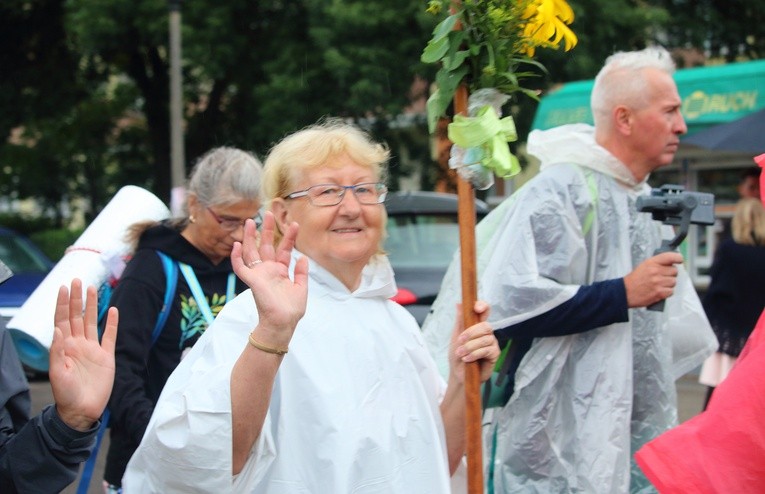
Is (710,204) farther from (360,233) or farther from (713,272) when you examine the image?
(713,272)

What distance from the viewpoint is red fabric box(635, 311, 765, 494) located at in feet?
5.86

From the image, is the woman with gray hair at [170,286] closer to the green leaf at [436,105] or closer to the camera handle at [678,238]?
the green leaf at [436,105]

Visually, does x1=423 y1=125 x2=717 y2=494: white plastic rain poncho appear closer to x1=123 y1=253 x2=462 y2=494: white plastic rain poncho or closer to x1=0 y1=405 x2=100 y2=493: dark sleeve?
x1=123 y1=253 x2=462 y2=494: white plastic rain poncho

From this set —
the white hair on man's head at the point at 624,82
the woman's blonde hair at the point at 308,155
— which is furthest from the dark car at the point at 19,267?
the woman's blonde hair at the point at 308,155

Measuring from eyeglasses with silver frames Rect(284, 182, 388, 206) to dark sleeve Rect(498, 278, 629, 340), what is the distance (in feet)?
3.33

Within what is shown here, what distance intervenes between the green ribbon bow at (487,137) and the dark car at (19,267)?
744 centimetres

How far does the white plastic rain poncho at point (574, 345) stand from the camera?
11.1ft

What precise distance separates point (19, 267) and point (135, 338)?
8076mm

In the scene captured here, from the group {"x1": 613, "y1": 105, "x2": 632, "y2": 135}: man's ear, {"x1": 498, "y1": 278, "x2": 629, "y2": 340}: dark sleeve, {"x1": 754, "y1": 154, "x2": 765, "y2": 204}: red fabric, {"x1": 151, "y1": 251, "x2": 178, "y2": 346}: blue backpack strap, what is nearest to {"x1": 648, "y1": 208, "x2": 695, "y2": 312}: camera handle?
{"x1": 498, "y1": 278, "x2": 629, "y2": 340}: dark sleeve

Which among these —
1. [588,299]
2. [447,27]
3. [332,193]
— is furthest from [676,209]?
[332,193]

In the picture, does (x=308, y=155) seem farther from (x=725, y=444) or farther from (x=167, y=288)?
(x=725, y=444)

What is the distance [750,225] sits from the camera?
264 inches

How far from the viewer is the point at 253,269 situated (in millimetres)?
2152

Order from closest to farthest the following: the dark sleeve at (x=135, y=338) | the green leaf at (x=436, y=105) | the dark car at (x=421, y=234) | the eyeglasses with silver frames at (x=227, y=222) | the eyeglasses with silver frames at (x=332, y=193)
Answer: the eyeglasses with silver frames at (x=332, y=193), the green leaf at (x=436, y=105), the dark sleeve at (x=135, y=338), the eyeglasses with silver frames at (x=227, y=222), the dark car at (x=421, y=234)
